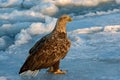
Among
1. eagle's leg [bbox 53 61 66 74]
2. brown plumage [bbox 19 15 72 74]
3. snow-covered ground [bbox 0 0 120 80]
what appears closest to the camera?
brown plumage [bbox 19 15 72 74]

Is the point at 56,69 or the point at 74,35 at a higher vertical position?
the point at 74,35

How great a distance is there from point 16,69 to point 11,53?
1.07 meters

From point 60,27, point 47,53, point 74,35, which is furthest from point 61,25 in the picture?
point 74,35

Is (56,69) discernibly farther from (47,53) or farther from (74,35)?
(74,35)

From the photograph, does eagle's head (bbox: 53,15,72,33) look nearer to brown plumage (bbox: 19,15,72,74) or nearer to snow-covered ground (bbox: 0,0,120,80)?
brown plumage (bbox: 19,15,72,74)

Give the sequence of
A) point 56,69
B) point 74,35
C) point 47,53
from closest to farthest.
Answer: point 47,53 → point 56,69 → point 74,35

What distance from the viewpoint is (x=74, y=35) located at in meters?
7.43

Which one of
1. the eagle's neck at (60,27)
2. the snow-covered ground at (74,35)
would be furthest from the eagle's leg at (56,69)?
the eagle's neck at (60,27)

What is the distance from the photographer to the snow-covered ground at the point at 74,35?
17.2ft

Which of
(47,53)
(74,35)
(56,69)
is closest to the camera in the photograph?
(47,53)

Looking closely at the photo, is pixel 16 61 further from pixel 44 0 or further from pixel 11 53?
pixel 44 0

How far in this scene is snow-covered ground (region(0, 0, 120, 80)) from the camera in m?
5.25

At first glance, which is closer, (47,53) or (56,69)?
(47,53)

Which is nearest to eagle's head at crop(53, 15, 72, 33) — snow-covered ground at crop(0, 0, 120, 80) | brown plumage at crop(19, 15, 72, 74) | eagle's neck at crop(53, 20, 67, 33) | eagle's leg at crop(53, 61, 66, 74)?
eagle's neck at crop(53, 20, 67, 33)
